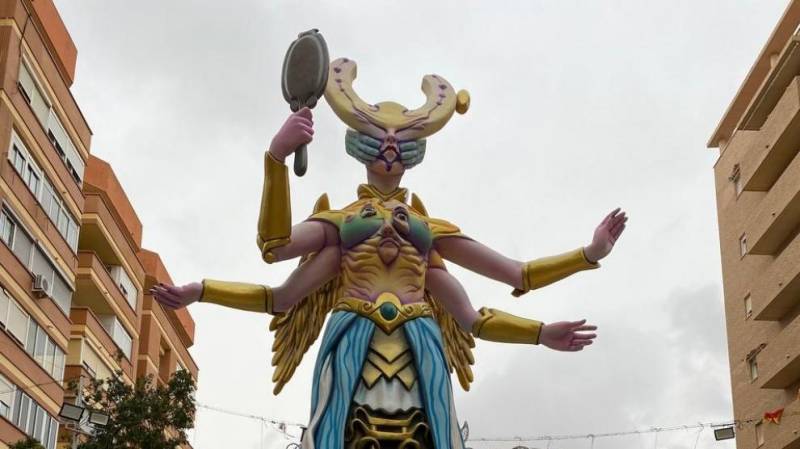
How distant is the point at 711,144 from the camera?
34.6 meters

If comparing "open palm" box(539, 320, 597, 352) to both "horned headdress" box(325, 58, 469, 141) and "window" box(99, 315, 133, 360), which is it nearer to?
"horned headdress" box(325, 58, 469, 141)

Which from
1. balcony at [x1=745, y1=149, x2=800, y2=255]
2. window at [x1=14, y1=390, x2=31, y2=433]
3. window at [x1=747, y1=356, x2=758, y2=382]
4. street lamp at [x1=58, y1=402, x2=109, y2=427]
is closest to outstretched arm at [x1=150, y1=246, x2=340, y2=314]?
street lamp at [x1=58, y1=402, x2=109, y2=427]

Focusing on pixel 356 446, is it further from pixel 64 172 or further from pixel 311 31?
pixel 64 172

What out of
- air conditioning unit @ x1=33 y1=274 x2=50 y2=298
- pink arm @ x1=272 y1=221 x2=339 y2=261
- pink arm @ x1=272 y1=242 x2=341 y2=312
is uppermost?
air conditioning unit @ x1=33 y1=274 x2=50 y2=298

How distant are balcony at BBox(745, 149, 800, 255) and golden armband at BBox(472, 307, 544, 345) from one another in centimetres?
1865

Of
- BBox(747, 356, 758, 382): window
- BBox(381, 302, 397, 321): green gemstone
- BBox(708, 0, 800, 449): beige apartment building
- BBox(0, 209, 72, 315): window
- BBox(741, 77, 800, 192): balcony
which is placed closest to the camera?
BBox(381, 302, 397, 321): green gemstone

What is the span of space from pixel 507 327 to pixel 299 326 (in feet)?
5.03

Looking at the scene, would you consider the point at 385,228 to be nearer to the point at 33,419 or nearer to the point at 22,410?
the point at 22,410

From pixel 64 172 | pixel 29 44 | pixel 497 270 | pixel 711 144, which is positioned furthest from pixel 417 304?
pixel 711 144

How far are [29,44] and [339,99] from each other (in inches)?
575

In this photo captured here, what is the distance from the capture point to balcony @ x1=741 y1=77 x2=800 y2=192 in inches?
1077

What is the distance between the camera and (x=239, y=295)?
955 centimetres

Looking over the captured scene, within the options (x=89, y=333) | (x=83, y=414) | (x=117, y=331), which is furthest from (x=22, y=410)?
(x=117, y=331)

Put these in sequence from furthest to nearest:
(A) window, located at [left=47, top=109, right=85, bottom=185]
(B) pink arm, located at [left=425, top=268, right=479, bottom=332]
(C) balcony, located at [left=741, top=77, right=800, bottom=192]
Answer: (C) balcony, located at [left=741, top=77, right=800, bottom=192]
(A) window, located at [left=47, top=109, right=85, bottom=185]
(B) pink arm, located at [left=425, top=268, right=479, bottom=332]
